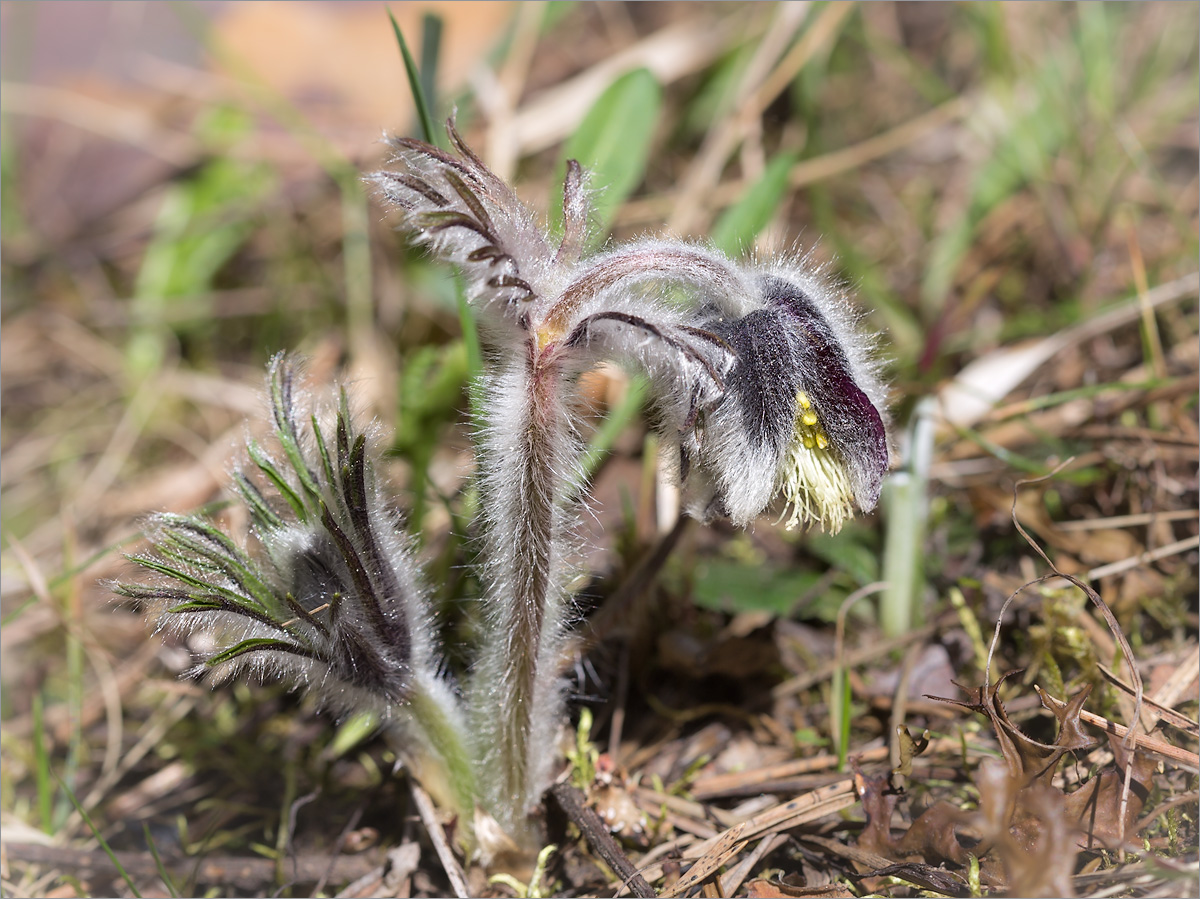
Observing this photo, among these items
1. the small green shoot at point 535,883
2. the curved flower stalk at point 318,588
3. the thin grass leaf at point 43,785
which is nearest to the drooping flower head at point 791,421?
the curved flower stalk at point 318,588

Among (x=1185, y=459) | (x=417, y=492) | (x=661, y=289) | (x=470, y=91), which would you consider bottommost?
(x=1185, y=459)

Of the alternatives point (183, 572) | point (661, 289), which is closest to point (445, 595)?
point (183, 572)

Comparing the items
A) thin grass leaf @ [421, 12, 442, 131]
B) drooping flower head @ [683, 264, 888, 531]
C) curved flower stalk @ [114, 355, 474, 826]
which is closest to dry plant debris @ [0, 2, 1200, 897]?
curved flower stalk @ [114, 355, 474, 826]

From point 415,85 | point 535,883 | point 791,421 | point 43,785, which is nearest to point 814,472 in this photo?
point 791,421

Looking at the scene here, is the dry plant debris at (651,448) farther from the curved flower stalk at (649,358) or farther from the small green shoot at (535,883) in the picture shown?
the curved flower stalk at (649,358)

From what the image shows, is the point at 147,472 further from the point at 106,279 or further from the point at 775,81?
the point at 775,81

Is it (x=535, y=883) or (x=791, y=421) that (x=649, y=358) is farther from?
(x=535, y=883)

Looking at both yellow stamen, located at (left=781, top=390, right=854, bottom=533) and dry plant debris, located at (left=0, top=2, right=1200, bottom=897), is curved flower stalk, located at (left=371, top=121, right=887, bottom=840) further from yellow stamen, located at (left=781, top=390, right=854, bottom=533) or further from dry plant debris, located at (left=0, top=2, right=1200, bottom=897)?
dry plant debris, located at (left=0, top=2, right=1200, bottom=897)
